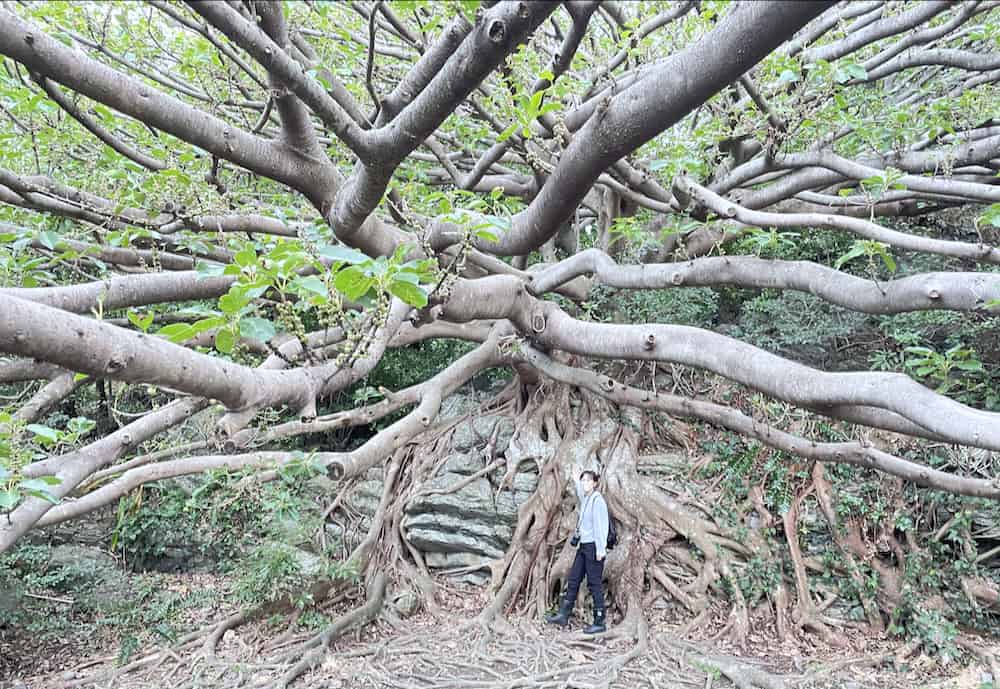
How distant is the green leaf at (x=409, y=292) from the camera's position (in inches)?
59.8

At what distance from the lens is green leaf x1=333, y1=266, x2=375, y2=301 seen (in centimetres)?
144

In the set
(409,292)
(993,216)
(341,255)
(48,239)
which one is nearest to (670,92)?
(409,292)

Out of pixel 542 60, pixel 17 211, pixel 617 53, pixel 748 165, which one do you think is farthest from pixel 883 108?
pixel 17 211

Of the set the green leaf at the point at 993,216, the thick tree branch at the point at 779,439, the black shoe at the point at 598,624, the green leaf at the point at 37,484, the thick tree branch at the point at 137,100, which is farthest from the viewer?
the black shoe at the point at 598,624

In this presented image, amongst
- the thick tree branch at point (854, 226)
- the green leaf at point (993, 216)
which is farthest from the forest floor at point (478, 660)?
the green leaf at point (993, 216)

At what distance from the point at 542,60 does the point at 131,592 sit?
607cm

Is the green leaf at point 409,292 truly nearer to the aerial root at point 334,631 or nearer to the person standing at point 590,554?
the person standing at point 590,554

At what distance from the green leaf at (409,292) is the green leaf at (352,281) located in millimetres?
62

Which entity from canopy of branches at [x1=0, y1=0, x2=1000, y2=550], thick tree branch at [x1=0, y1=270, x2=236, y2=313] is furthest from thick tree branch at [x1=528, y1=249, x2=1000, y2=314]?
thick tree branch at [x1=0, y1=270, x2=236, y2=313]

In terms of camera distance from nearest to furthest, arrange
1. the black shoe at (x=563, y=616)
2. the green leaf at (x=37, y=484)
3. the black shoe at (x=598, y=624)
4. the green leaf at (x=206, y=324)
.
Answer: the green leaf at (x=206, y=324), the green leaf at (x=37, y=484), the black shoe at (x=598, y=624), the black shoe at (x=563, y=616)

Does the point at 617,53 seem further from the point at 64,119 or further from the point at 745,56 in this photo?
the point at 64,119

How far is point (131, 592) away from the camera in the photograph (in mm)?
5543

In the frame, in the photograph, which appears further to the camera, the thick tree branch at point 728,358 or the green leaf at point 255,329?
the thick tree branch at point 728,358

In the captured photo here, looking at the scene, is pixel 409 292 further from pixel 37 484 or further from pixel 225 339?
pixel 37 484
